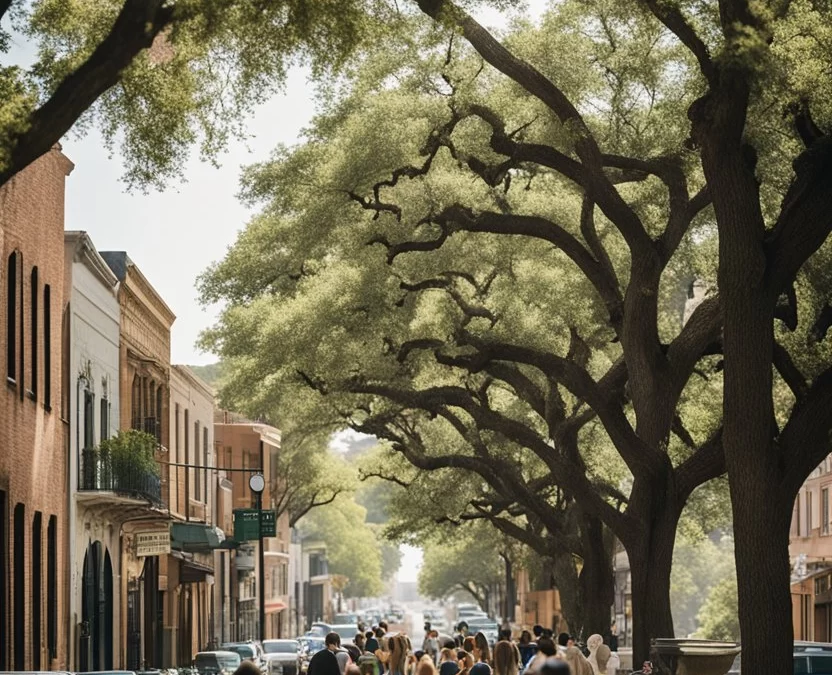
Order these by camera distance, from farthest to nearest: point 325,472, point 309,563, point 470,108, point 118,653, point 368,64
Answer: point 309,563 → point 325,472 → point 118,653 → point 368,64 → point 470,108

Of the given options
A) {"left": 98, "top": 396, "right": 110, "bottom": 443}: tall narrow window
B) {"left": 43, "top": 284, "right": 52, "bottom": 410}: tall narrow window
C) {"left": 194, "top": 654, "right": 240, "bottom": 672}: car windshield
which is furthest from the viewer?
{"left": 98, "top": 396, "right": 110, "bottom": 443}: tall narrow window

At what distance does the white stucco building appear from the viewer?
37625 millimetres

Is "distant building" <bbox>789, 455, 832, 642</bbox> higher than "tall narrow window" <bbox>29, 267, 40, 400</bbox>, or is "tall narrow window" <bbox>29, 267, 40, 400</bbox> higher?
"tall narrow window" <bbox>29, 267, 40, 400</bbox>

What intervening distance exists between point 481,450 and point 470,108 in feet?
57.3

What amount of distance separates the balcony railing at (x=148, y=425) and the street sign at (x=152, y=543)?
137 inches

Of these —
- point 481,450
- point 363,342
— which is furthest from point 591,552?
point 363,342

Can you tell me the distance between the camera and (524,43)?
33469mm

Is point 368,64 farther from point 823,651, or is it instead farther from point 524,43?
point 823,651

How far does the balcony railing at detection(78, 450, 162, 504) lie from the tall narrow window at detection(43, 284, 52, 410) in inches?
153

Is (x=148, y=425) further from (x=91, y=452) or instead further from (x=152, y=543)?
(x=91, y=452)

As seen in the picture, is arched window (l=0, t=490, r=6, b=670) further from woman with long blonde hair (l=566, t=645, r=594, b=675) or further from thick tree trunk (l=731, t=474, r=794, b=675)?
thick tree trunk (l=731, t=474, r=794, b=675)

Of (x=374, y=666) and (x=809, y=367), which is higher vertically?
(x=809, y=367)

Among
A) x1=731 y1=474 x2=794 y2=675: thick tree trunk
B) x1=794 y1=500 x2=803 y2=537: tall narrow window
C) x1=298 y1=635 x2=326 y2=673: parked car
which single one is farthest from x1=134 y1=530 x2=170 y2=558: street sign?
x1=794 y1=500 x2=803 y2=537: tall narrow window

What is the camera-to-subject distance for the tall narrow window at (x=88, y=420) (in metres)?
39.8
